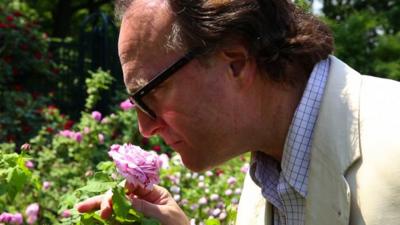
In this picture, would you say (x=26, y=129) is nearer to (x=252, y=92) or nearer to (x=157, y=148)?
(x=157, y=148)

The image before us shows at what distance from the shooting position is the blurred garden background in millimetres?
2742

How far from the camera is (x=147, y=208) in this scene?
194 cm

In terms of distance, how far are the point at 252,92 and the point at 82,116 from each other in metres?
4.24

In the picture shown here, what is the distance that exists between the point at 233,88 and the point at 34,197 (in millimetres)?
2830

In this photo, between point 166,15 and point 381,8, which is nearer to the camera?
point 166,15

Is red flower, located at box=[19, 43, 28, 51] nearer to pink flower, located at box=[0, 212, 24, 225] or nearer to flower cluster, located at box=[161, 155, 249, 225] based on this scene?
flower cluster, located at box=[161, 155, 249, 225]

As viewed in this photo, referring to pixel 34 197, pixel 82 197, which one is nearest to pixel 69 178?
pixel 34 197

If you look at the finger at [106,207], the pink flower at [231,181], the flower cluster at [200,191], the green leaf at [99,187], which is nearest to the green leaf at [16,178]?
the green leaf at [99,187]

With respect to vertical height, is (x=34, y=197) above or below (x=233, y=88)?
below

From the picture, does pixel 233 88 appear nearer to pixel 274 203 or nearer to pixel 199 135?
pixel 199 135

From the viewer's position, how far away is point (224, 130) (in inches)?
71.5

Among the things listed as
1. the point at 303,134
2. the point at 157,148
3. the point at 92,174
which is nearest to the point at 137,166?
the point at 303,134

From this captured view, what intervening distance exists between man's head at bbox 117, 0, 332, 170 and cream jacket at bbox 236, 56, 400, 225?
140 millimetres

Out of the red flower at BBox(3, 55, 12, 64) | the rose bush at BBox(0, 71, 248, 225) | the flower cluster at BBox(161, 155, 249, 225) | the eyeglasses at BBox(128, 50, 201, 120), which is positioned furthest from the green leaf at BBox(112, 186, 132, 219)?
the red flower at BBox(3, 55, 12, 64)
